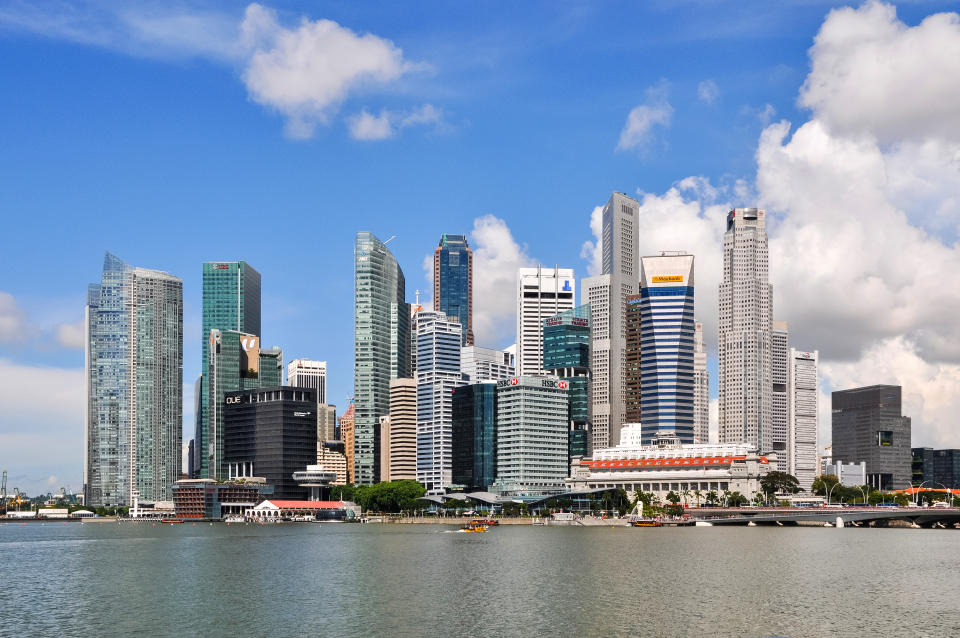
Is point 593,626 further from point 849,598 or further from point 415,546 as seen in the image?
point 415,546

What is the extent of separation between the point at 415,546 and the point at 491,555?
28422mm

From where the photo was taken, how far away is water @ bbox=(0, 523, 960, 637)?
296ft

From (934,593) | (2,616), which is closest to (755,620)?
(934,593)

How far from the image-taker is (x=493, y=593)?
112500 millimetres

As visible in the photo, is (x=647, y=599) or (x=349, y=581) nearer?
(x=647, y=599)

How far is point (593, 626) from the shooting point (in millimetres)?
89875

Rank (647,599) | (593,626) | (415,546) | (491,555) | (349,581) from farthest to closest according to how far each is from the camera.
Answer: (415,546), (491,555), (349,581), (647,599), (593,626)

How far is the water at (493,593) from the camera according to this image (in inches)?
3551

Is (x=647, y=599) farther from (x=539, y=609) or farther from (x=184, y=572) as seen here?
(x=184, y=572)

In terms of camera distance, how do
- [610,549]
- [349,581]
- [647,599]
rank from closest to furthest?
[647,599], [349,581], [610,549]

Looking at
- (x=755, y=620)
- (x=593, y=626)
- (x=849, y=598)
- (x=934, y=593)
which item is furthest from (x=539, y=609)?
(x=934, y=593)

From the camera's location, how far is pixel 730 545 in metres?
188

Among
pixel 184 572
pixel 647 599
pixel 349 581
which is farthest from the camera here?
pixel 184 572

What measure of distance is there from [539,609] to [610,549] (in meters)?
81.2
